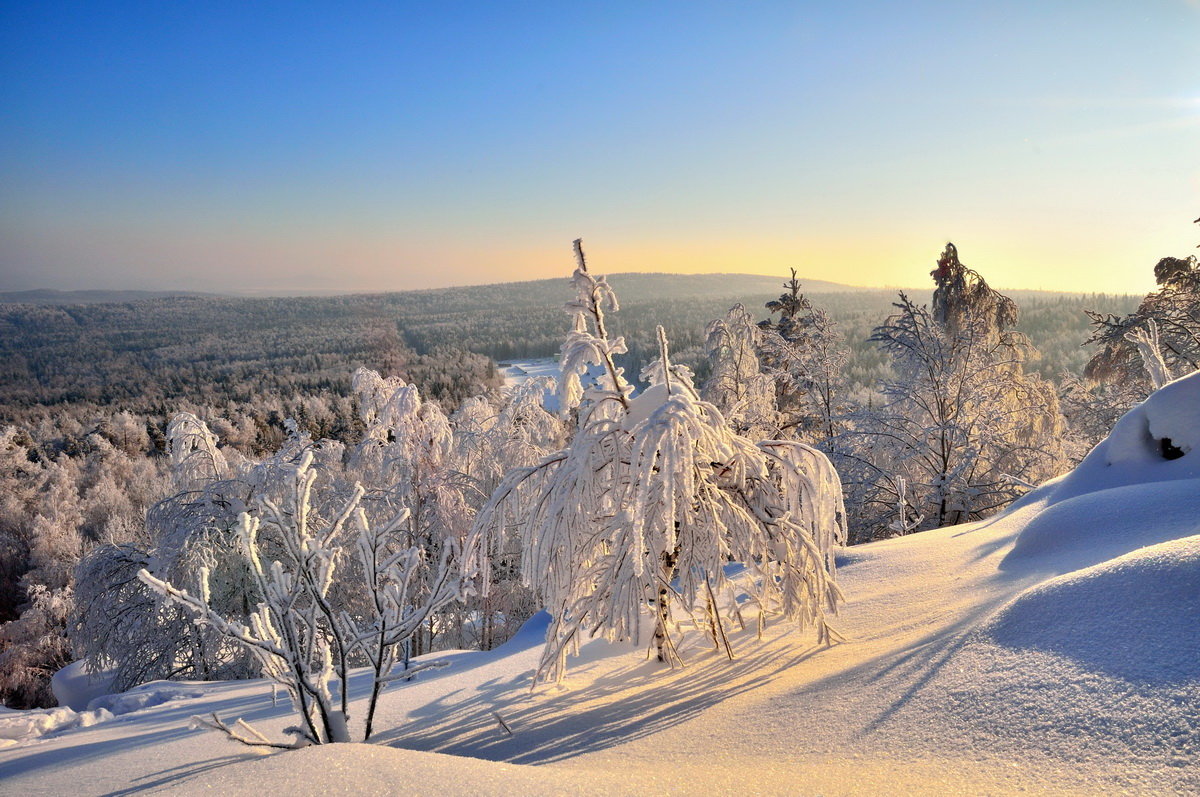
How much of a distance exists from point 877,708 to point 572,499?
6.99 feet

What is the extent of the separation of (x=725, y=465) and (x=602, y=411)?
1.07 m

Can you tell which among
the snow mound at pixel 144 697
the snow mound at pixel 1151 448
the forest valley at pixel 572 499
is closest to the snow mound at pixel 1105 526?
the snow mound at pixel 1151 448

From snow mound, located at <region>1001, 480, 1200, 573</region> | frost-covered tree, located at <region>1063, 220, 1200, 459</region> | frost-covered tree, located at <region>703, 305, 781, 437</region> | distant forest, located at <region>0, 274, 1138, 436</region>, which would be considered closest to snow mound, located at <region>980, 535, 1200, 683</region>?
snow mound, located at <region>1001, 480, 1200, 573</region>

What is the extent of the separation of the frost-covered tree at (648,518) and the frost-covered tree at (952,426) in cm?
705

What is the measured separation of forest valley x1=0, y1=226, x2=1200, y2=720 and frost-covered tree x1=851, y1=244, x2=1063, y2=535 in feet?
0.20

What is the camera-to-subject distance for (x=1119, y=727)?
204cm

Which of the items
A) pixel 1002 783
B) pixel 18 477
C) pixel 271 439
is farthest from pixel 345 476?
pixel 271 439

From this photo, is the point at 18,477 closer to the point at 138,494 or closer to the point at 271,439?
the point at 138,494

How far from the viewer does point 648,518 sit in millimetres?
3936

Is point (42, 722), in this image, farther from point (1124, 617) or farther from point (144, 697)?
point (1124, 617)

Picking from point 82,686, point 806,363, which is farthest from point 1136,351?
point 82,686

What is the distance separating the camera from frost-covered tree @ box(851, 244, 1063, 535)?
10.9m

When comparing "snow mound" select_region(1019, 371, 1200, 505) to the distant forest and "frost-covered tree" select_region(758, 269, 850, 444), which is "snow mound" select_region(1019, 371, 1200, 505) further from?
the distant forest

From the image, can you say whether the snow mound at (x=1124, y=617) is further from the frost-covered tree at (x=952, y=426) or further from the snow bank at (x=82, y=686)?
the snow bank at (x=82, y=686)
